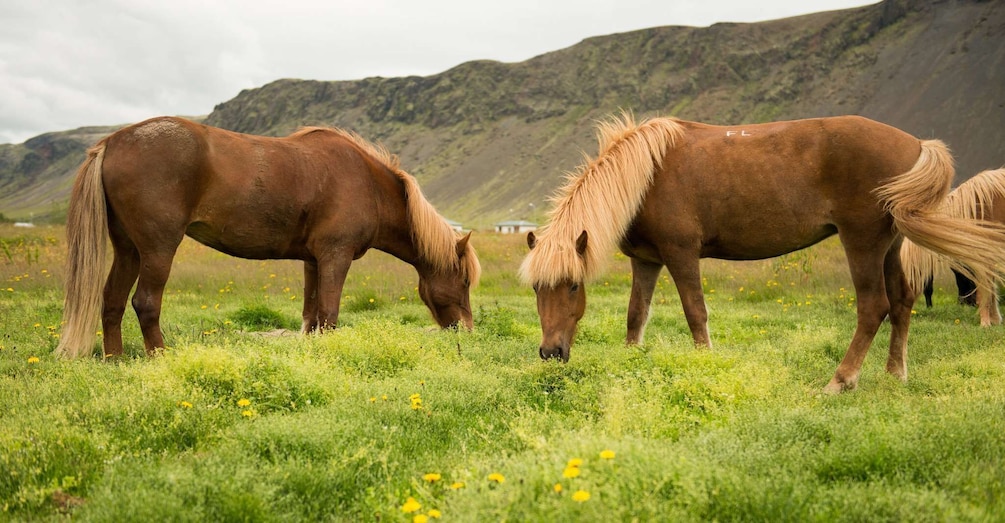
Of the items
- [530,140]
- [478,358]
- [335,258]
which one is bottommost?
[478,358]

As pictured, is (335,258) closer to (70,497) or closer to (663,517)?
(70,497)

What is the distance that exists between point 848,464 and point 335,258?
18.0 feet

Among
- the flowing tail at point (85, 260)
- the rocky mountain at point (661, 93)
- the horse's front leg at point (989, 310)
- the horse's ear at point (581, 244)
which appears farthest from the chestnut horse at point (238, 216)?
the rocky mountain at point (661, 93)

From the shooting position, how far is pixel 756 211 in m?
6.06

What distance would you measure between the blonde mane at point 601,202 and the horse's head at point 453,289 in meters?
2.26

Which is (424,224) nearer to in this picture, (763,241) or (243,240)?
(243,240)

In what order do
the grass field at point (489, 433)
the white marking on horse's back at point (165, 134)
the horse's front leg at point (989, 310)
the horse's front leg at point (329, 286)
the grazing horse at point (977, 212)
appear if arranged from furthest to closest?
1. the horse's front leg at point (989, 310)
2. the grazing horse at point (977, 212)
3. the horse's front leg at point (329, 286)
4. the white marking on horse's back at point (165, 134)
5. the grass field at point (489, 433)

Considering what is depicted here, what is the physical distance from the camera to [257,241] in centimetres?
692

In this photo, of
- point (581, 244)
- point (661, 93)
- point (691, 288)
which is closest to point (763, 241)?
point (691, 288)

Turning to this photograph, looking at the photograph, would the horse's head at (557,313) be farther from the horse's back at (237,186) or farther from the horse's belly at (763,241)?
the horse's back at (237,186)

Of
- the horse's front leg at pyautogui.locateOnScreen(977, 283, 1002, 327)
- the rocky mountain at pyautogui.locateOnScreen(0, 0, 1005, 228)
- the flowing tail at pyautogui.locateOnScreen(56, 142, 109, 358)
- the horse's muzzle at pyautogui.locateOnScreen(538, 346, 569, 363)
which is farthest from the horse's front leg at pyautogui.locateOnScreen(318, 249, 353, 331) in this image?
the rocky mountain at pyautogui.locateOnScreen(0, 0, 1005, 228)

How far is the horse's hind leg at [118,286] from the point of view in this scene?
6.39m

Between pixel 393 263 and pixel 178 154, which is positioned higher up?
pixel 178 154

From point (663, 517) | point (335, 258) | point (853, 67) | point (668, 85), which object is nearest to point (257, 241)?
point (335, 258)
